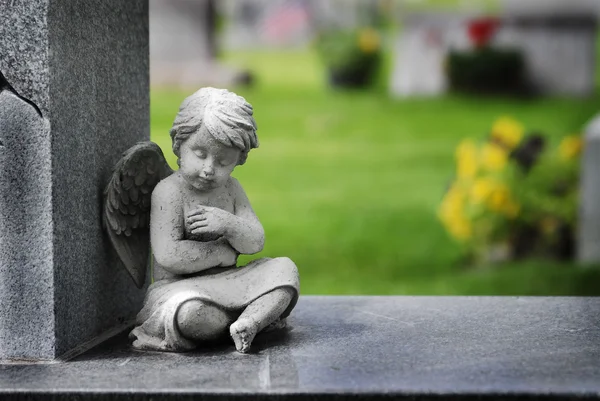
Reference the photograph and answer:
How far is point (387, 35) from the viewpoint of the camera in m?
20.1

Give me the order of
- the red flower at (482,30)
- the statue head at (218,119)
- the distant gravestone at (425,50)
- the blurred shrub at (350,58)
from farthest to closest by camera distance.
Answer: the blurred shrub at (350,58)
the distant gravestone at (425,50)
the red flower at (482,30)
the statue head at (218,119)

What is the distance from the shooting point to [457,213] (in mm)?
7094

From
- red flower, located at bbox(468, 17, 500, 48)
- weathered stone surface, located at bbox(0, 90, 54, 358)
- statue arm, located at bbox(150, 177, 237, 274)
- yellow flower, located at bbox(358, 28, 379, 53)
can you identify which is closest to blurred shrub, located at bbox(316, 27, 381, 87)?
yellow flower, located at bbox(358, 28, 379, 53)

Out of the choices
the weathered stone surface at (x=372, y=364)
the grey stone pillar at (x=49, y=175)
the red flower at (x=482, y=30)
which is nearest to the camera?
the weathered stone surface at (x=372, y=364)

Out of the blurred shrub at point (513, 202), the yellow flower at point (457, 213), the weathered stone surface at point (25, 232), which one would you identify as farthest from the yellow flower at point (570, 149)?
the weathered stone surface at point (25, 232)

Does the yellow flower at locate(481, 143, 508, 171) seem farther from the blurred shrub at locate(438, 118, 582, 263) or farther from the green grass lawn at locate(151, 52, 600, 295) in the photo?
the green grass lawn at locate(151, 52, 600, 295)

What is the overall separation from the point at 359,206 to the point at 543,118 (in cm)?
363

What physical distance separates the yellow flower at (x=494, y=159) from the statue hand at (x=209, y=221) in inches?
176

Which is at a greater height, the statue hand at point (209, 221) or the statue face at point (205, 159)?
the statue face at point (205, 159)

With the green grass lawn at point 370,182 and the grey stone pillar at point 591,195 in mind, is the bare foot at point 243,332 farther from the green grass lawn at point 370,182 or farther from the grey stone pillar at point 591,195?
the grey stone pillar at point 591,195

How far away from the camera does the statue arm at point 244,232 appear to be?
296cm

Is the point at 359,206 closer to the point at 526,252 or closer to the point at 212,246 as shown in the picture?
the point at 526,252

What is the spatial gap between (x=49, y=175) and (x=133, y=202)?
16.7 inches

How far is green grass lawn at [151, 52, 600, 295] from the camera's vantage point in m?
6.91
